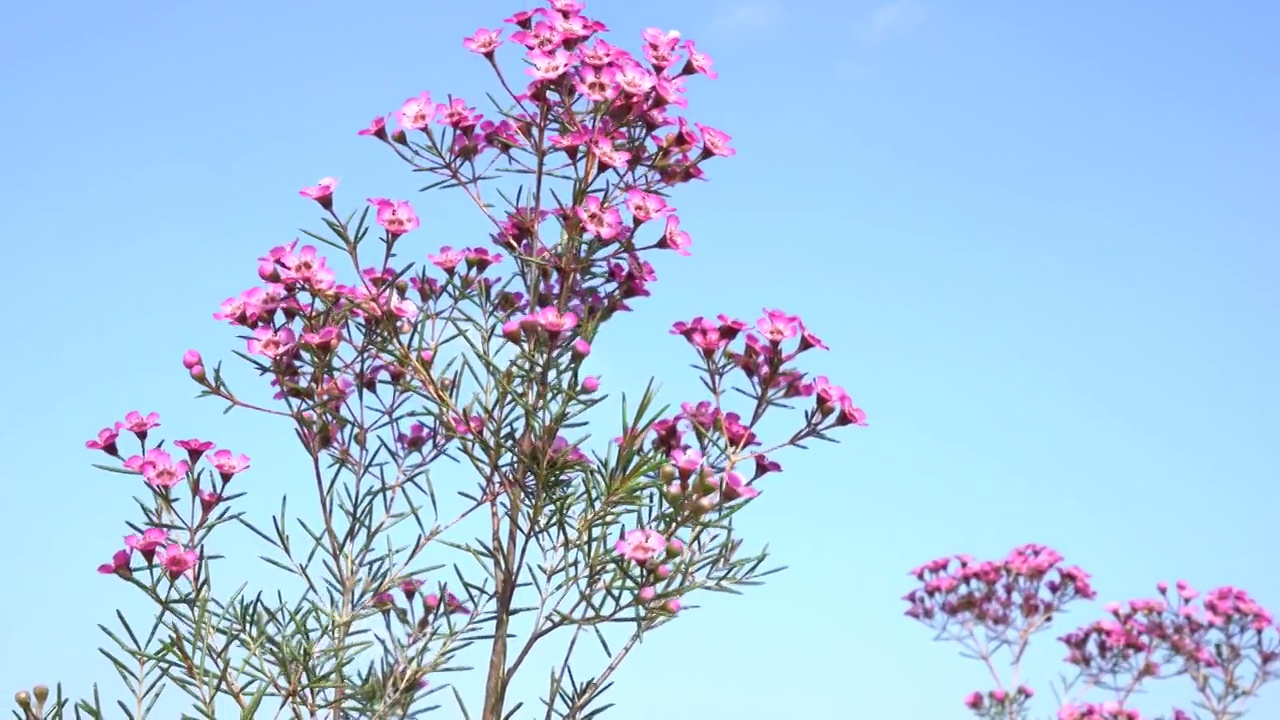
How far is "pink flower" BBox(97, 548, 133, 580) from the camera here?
3.81m

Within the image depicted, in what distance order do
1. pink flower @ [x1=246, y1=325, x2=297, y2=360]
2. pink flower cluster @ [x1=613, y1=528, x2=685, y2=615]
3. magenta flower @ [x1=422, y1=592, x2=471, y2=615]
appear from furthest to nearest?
magenta flower @ [x1=422, y1=592, x2=471, y2=615], pink flower @ [x1=246, y1=325, x2=297, y2=360], pink flower cluster @ [x1=613, y1=528, x2=685, y2=615]

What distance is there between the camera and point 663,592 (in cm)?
377

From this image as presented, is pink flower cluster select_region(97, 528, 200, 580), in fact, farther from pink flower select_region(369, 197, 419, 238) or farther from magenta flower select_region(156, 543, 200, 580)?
pink flower select_region(369, 197, 419, 238)

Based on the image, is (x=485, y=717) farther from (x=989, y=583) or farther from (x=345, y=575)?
(x=989, y=583)

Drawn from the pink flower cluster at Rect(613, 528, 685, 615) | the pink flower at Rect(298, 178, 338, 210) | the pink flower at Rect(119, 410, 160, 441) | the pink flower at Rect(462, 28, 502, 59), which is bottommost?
the pink flower cluster at Rect(613, 528, 685, 615)

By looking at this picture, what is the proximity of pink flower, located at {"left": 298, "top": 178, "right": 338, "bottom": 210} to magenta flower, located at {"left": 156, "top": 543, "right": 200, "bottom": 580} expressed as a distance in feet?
4.02

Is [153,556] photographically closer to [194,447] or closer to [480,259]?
[194,447]

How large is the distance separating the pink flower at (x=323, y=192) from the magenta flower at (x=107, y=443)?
39.7 inches

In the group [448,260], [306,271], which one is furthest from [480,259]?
A: [306,271]

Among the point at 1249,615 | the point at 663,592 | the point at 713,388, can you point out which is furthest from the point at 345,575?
the point at 1249,615

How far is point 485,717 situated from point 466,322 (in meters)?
1.30

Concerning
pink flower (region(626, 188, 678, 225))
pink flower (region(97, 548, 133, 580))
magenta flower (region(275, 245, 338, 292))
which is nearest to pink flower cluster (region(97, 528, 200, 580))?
pink flower (region(97, 548, 133, 580))

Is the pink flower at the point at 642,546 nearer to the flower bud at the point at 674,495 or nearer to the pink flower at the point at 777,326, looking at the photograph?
the flower bud at the point at 674,495

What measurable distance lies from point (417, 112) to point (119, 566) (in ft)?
5.85
